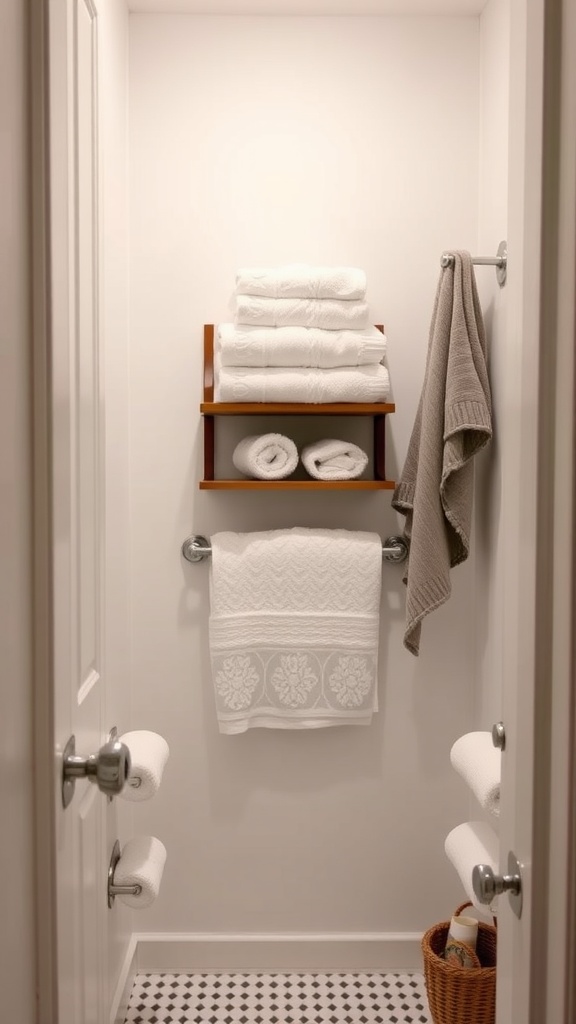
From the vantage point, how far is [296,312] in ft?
6.65

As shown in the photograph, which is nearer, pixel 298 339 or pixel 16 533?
pixel 16 533

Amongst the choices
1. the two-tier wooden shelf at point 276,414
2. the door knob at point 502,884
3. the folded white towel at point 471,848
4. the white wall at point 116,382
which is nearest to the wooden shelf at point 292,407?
the two-tier wooden shelf at point 276,414

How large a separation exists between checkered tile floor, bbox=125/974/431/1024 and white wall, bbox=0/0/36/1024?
4.33 feet

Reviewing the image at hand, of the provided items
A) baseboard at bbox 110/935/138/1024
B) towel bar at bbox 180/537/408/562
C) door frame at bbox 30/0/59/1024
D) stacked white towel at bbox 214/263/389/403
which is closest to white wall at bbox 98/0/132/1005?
baseboard at bbox 110/935/138/1024

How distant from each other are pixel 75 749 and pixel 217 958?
1480 mm

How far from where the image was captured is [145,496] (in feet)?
7.38

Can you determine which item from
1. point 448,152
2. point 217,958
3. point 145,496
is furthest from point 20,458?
point 217,958

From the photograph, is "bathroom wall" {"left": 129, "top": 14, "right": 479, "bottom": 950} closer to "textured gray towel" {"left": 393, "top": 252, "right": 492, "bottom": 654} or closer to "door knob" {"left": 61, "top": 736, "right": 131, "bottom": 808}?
"textured gray towel" {"left": 393, "top": 252, "right": 492, "bottom": 654}

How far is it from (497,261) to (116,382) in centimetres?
87

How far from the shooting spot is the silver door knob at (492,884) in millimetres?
951

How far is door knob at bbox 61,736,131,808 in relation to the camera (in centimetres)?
99

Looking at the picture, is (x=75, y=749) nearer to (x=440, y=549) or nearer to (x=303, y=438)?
(x=440, y=549)

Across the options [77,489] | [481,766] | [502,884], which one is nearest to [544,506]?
[502,884]

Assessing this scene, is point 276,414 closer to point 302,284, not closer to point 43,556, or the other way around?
point 302,284
